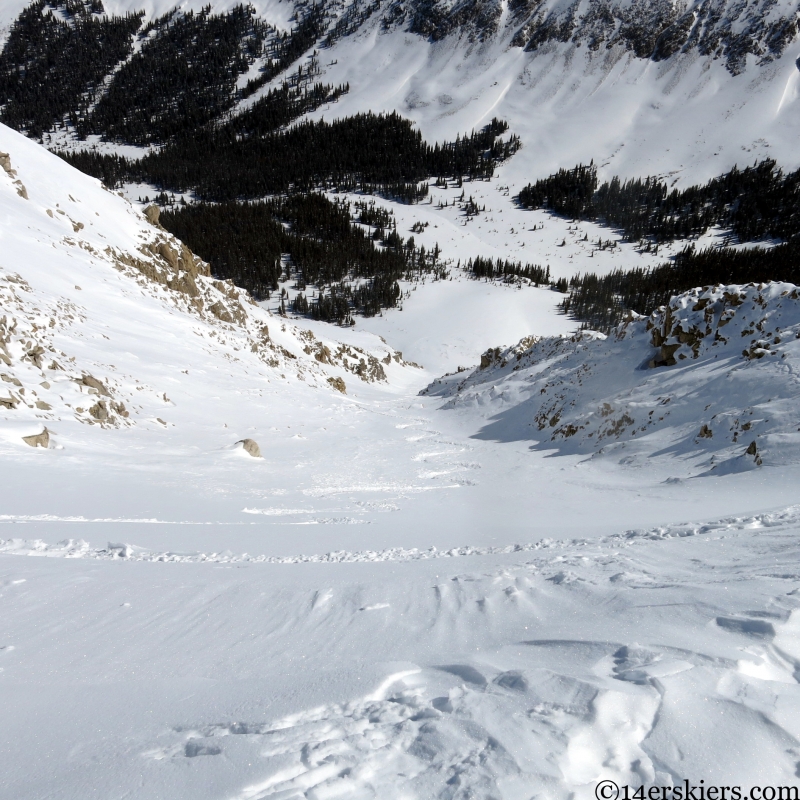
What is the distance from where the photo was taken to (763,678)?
2.13 m

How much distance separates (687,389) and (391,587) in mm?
11616

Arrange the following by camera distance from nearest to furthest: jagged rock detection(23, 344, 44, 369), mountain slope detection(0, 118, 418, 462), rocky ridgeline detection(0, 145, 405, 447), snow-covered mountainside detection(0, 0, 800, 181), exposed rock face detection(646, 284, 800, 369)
Result: rocky ridgeline detection(0, 145, 405, 447) → mountain slope detection(0, 118, 418, 462) → jagged rock detection(23, 344, 44, 369) → exposed rock face detection(646, 284, 800, 369) → snow-covered mountainside detection(0, 0, 800, 181)

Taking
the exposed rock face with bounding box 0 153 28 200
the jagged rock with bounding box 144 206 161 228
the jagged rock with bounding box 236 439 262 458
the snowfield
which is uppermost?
the jagged rock with bounding box 144 206 161 228

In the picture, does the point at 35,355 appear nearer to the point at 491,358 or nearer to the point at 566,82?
the point at 491,358

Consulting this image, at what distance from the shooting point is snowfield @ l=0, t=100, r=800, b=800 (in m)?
1.86

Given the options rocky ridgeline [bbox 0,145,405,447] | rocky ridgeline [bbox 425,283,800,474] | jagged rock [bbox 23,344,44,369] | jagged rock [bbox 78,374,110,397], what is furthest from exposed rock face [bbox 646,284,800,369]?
jagged rock [bbox 23,344,44,369]

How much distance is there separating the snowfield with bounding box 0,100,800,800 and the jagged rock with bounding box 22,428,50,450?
0.17 ft

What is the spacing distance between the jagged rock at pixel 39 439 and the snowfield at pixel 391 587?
2.0 inches

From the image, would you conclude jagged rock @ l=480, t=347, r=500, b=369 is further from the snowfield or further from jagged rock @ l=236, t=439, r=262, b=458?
jagged rock @ l=236, t=439, r=262, b=458

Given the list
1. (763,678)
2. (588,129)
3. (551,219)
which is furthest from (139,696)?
(588,129)

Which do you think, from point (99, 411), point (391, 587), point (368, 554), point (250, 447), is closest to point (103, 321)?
point (99, 411)

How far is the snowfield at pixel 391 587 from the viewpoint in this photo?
73.0 inches

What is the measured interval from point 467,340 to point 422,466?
2097 inches

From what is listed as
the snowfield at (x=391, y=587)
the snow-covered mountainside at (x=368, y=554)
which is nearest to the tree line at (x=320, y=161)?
the snow-covered mountainside at (x=368, y=554)
